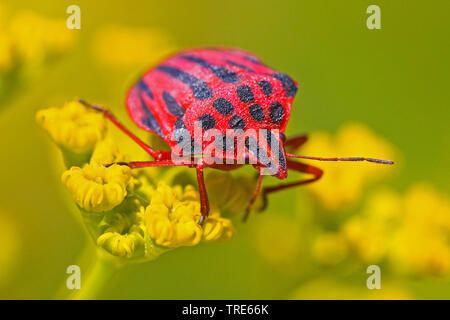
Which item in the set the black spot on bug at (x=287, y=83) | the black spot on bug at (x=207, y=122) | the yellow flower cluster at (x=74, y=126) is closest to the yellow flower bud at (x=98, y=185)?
the yellow flower cluster at (x=74, y=126)

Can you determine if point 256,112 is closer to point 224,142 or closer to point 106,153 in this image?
point 224,142

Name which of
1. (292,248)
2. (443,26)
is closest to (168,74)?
(292,248)

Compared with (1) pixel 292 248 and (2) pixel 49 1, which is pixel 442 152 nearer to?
(1) pixel 292 248

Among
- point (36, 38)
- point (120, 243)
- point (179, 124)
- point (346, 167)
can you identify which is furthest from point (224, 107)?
point (346, 167)

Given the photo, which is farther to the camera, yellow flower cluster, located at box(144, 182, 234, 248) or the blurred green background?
the blurred green background

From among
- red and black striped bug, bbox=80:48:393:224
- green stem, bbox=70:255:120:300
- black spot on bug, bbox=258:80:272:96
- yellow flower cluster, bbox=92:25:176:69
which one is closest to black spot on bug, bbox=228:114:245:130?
red and black striped bug, bbox=80:48:393:224

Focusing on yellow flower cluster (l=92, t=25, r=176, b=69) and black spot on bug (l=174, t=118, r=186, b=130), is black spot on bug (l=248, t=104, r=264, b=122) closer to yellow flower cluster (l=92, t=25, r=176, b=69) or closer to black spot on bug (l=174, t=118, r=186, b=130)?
black spot on bug (l=174, t=118, r=186, b=130)
